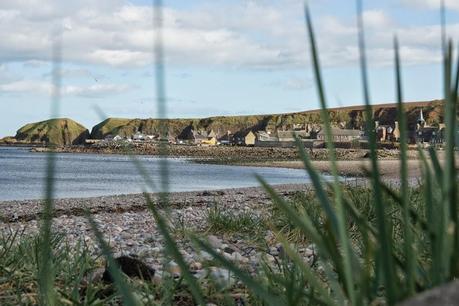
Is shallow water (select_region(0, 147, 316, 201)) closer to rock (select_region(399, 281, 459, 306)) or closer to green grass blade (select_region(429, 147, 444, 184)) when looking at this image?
green grass blade (select_region(429, 147, 444, 184))

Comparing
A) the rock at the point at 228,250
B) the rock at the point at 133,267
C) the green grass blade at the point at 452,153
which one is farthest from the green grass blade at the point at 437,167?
the rock at the point at 228,250

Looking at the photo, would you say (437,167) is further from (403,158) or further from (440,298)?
(440,298)

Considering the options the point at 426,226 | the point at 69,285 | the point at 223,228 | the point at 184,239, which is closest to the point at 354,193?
the point at 223,228

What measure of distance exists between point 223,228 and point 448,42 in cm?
570

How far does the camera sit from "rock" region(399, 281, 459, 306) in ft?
2.38

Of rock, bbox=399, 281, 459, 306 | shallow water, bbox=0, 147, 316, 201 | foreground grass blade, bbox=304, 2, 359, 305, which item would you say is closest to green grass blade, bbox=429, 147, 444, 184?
foreground grass blade, bbox=304, 2, 359, 305

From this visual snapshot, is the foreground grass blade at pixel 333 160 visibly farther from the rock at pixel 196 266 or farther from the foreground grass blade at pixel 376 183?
the rock at pixel 196 266

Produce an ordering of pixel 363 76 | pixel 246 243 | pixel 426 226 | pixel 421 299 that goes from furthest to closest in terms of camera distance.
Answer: pixel 246 243 → pixel 426 226 → pixel 363 76 → pixel 421 299

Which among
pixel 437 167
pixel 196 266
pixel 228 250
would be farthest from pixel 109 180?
pixel 437 167

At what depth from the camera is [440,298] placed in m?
0.73

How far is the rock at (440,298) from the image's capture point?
73 cm

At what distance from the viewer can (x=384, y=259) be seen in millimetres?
869

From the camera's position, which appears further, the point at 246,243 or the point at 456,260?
the point at 246,243

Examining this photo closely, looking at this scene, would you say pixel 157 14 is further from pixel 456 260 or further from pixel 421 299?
pixel 456 260
